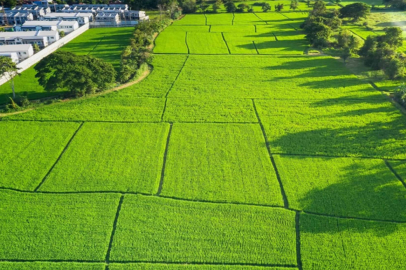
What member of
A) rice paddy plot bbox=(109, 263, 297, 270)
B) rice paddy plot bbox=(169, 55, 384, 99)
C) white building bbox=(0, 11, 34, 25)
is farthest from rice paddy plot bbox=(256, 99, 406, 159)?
white building bbox=(0, 11, 34, 25)

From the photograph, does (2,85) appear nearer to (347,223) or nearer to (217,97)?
(217,97)

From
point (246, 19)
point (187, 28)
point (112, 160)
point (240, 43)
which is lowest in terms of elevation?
point (112, 160)

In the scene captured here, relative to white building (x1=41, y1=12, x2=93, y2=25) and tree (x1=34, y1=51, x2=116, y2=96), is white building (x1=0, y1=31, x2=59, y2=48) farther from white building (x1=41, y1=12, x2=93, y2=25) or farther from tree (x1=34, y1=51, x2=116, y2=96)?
tree (x1=34, y1=51, x2=116, y2=96)

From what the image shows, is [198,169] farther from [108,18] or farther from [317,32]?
[108,18]

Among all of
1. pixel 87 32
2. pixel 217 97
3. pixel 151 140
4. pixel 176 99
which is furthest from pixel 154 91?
pixel 87 32

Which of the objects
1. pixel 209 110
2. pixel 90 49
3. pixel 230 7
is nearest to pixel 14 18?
pixel 90 49
